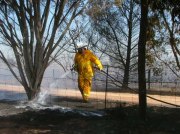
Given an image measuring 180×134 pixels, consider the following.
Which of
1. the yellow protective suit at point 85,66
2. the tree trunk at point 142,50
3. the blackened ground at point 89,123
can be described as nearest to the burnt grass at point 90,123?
the blackened ground at point 89,123

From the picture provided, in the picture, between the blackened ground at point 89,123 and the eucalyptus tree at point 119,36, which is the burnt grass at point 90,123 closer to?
the blackened ground at point 89,123

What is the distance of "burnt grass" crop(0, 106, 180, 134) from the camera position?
365 inches

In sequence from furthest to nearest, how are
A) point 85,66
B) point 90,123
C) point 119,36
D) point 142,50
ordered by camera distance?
point 119,36 → point 85,66 → point 90,123 → point 142,50

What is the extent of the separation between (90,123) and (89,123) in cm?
2

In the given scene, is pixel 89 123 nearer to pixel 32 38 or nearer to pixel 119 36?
pixel 32 38

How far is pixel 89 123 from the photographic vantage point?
33.0ft

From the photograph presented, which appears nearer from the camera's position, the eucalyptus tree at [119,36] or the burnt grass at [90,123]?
the burnt grass at [90,123]

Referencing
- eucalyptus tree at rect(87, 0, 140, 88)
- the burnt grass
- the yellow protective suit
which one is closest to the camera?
the burnt grass

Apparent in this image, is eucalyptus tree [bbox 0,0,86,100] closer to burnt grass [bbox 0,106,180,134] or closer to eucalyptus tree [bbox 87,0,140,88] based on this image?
burnt grass [bbox 0,106,180,134]

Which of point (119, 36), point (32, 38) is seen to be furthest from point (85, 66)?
point (119, 36)

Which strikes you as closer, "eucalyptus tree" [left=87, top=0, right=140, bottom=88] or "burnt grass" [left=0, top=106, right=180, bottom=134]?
"burnt grass" [left=0, top=106, right=180, bottom=134]

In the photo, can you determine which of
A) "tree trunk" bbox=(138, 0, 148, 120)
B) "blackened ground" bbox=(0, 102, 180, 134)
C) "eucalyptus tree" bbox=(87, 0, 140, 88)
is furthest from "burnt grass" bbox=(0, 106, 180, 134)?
"eucalyptus tree" bbox=(87, 0, 140, 88)

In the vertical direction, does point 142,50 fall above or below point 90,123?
above

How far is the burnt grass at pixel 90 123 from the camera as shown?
9.27 m
